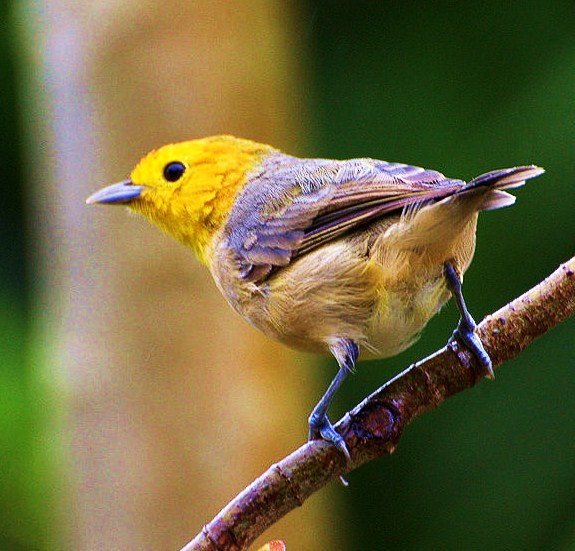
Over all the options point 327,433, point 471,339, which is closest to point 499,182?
point 471,339

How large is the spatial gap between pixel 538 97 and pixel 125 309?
2388 mm

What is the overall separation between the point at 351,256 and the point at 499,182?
524 millimetres

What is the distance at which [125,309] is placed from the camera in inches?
174

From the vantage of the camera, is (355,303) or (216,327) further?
(216,327)

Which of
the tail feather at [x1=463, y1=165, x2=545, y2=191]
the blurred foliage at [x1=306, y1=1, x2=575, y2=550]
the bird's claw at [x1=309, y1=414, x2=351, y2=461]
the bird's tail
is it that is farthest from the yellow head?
the blurred foliage at [x1=306, y1=1, x2=575, y2=550]

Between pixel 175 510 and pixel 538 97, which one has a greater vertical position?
pixel 538 97

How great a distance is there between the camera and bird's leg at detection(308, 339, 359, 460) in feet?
6.85

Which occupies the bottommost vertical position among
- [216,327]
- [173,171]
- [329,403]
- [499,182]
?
[216,327]

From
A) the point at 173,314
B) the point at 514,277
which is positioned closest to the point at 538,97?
the point at 514,277

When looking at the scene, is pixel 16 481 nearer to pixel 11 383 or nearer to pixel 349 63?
pixel 11 383

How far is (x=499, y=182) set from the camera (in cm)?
198

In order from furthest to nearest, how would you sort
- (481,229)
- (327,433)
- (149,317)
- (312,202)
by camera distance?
(481,229) < (149,317) < (312,202) < (327,433)

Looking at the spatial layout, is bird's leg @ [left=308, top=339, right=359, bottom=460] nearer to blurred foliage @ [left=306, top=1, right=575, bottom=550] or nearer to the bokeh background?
the bokeh background

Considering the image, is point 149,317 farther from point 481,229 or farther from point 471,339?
point 471,339
